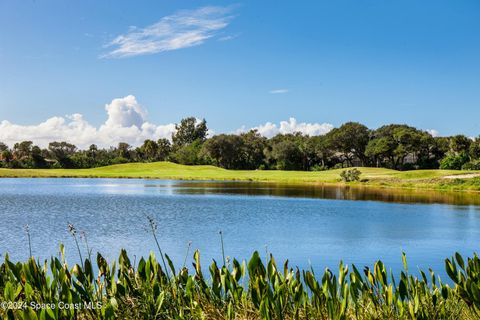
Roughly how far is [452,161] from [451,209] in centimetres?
6448

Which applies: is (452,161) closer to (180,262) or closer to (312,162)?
(312,162)

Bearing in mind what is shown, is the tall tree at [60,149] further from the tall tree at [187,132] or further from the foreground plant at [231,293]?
the foreground plant at [231,293]

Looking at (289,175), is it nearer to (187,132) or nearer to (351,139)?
(351,139)

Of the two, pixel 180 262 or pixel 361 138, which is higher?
pixel 361 138

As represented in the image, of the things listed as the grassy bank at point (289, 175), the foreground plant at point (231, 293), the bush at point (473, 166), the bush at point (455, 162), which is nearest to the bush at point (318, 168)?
the grassy bank at point (289, 175)

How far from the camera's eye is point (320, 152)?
401ft

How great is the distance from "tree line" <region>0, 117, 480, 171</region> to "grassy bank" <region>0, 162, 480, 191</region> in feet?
36.0

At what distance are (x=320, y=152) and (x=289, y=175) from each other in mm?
26649

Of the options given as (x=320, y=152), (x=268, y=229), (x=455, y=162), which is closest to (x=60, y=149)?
(x=320, y=152)

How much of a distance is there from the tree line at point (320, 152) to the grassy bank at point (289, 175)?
10974mm

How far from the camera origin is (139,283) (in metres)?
7.84

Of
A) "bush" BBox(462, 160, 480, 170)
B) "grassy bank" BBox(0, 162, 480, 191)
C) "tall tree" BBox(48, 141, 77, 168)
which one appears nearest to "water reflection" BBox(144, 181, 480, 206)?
"grassy bank" BBox(0, 162, 480, 191)

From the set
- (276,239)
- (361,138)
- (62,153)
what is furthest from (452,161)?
(62,153)

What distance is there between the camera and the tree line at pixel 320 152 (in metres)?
110
